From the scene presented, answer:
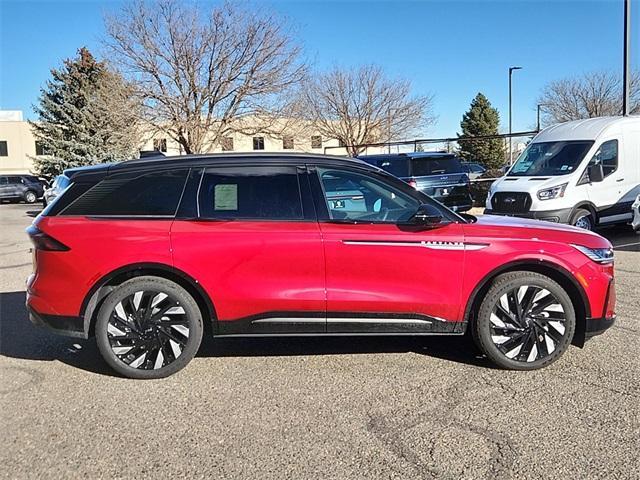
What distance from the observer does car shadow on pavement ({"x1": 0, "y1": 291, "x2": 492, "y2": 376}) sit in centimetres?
475

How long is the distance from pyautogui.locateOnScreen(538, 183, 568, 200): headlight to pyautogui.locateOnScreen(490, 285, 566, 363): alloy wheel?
20.9 feet

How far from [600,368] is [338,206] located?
2.43 meters

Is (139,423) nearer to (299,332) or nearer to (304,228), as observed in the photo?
(299,332)

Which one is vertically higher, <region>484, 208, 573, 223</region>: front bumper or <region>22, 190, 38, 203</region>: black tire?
<region>22, 190, 38, 203</region>: black tire

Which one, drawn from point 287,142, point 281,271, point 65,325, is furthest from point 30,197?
point 281,271

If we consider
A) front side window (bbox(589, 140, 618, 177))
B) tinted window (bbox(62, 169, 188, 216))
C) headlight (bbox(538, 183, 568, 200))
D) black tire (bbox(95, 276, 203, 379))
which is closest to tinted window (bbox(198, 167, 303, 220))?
tinted window (bbox(62, 169, 188, 216))

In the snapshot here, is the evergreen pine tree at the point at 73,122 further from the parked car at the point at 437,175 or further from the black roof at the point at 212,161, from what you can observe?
the black roof at the point at 212,161

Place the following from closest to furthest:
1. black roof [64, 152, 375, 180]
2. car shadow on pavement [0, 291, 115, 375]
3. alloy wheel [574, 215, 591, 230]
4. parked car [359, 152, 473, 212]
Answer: black roof [64, 152, 375, 180] < car shadow on pavement [0, 291, 115, 375] < alloy wheel [574, 215, 591, 230] < parked car [359, 152, 473, 212]

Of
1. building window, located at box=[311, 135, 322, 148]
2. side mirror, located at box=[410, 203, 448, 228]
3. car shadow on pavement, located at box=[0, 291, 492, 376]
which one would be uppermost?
building window, located at box=[311, 135, 322, 148]

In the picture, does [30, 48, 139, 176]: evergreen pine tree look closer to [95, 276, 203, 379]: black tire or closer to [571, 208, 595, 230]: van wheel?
[571, 208, 595, 230]: van wheel

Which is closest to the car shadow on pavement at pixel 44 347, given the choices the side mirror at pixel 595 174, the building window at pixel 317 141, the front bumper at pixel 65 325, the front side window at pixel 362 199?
the front bumper at pixel 65 325

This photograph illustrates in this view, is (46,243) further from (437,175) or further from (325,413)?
(437,175)

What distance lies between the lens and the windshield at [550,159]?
10539mm

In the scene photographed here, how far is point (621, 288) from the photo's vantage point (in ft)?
22.6
